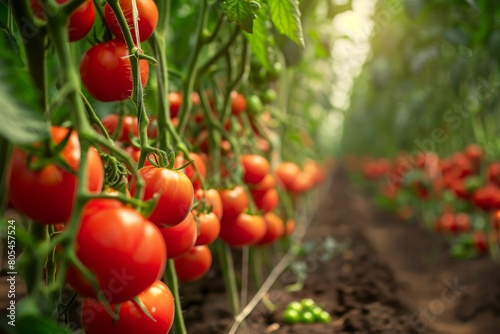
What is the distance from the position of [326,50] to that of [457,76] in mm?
600

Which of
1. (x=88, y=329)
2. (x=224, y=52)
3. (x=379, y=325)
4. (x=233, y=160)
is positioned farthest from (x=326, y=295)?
(x=88, y=329)

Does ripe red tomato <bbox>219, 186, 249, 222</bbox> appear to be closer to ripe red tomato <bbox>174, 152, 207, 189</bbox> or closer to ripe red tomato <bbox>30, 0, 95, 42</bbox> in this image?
ripe red tomato <bbox>174, 152, 207, 189</bbox>

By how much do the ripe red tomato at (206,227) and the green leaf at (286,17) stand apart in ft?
1.13

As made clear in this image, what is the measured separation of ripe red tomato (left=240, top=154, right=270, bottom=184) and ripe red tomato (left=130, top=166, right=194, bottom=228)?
0.68 metres

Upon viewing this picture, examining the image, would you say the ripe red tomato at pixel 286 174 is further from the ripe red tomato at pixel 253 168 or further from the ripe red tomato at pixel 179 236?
the ripe red tomato at pixel 179 236

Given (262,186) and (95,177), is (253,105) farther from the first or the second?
(95,177)

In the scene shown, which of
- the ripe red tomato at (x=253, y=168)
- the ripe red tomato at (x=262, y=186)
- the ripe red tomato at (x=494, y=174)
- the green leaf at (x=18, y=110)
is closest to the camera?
the green leaf at (x=18, y=110)

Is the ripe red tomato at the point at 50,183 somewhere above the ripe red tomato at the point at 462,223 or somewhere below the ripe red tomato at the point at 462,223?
above

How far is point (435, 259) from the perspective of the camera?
2.95 m

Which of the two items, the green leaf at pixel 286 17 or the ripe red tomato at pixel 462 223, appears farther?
the ripe red tomato at pixel 462 223

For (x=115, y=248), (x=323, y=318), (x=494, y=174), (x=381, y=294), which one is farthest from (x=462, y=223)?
(x=115, y=248)

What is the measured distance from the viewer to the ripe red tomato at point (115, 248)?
1.56ft

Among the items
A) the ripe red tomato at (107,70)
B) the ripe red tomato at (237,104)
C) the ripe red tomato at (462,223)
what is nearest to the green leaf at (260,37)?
the ripe red tomato at (237,104)

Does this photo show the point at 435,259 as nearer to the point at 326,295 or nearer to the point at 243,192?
the point at 326,295
